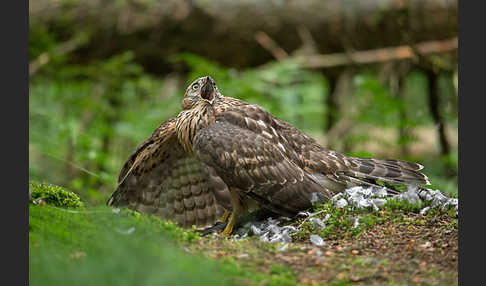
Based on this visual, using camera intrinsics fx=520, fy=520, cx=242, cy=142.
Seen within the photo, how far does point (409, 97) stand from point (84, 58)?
684 cm

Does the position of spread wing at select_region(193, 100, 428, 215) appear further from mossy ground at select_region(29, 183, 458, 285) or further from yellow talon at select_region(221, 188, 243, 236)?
mossy ground at select_region(29, 183, 458, 285)

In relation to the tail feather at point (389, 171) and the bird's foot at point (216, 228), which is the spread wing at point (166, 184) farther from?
the tail feather at point (389, 171)

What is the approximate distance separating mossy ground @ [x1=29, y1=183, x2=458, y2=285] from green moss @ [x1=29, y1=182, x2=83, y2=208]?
0.24m

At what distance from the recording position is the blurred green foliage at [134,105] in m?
8.39

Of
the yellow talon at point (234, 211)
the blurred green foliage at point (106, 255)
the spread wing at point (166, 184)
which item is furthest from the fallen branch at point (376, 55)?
the blurred green foliage at point (106, 255)

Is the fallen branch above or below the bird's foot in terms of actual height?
above

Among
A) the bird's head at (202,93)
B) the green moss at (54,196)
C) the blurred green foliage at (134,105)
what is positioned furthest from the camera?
the blurred green foliage at (134,105)

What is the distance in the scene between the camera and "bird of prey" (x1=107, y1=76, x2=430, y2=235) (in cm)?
507

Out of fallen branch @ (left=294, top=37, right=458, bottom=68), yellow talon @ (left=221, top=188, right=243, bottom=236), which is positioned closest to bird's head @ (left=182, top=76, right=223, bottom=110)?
yellow talon @ (left=221, top=188, right=243, bottom=236)

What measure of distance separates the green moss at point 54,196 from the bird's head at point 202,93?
189 centimetres

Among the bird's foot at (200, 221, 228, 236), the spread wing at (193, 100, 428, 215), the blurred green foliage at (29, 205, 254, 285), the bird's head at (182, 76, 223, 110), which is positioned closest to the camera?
the blurred green foliage at (29, 205, 254, 285)

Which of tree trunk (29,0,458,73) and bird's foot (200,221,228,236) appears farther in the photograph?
tree trunk (29,0,458,73)

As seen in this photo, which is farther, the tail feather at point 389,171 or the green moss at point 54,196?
the tail feather at point 389,171

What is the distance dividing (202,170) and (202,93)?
98cm
